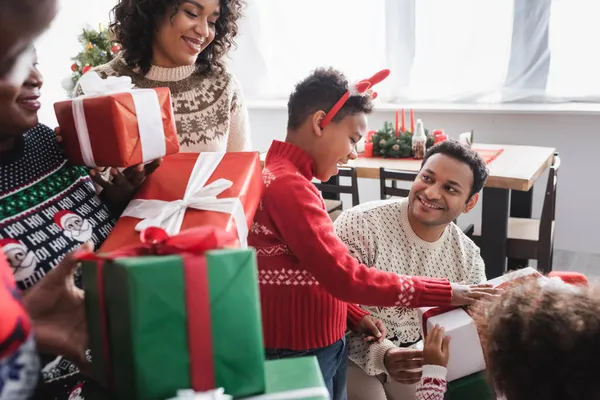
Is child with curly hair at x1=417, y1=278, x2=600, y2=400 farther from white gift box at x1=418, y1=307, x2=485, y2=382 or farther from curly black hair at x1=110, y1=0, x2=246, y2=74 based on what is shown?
curly black hair at x1=110, y1=0, x2=246, y2=74

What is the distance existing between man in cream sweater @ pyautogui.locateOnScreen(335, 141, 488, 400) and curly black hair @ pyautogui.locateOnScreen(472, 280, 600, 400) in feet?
2.37

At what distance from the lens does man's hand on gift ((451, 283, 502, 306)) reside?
114cm

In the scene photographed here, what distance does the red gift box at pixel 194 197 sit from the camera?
0.80 metres

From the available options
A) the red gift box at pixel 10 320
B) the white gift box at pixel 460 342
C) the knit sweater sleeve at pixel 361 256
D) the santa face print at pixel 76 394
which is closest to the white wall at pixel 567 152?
the knit sweater sleeve at pixel 361 256

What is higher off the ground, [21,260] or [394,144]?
[21,260]

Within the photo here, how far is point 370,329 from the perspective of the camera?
1.50 meters

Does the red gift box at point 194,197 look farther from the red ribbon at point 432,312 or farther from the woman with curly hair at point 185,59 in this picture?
the woman with curly hair at point 185,59

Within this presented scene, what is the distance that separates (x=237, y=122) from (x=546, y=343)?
1229 mm

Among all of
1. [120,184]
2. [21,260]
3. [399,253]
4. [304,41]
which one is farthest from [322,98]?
[304,41]

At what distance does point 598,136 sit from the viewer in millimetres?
3730

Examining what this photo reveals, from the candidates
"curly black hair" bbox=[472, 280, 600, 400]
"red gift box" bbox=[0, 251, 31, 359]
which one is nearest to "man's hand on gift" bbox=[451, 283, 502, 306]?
"curly black hair" bbox=[472, 280, 600, 400]

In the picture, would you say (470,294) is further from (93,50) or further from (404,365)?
(93,50)

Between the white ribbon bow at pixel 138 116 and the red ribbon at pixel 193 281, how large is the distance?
0.97ft

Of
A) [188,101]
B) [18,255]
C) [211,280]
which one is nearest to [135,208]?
[18,255]
